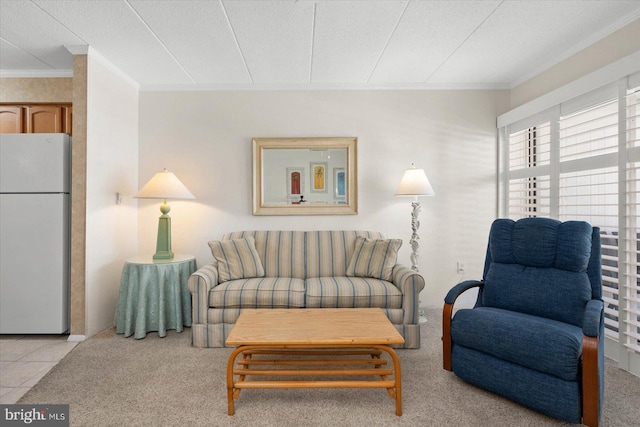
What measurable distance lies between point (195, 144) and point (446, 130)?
2799mm

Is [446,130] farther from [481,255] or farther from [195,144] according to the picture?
[195,144]

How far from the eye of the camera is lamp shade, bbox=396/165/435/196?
3.23 metres

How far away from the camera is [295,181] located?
3.68 metres

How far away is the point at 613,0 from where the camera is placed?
2180 millimetres

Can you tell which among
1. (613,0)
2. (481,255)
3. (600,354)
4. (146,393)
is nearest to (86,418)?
(146,393)

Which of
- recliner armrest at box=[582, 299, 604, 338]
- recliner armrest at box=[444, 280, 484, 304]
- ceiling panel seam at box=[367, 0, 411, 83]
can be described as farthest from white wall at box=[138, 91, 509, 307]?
recliner armrest at box=[582, 299, 604, 338]

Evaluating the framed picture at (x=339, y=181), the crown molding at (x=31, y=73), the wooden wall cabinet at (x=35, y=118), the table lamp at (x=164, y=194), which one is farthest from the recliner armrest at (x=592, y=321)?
the crown molding at (x=31, y=73)

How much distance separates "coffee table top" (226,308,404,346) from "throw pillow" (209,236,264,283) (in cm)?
74

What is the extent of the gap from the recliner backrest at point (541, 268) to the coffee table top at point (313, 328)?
892 millimetres

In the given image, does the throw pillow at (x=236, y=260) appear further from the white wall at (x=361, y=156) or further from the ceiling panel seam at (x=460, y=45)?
the ceiling panel seam at (x=460, y=45)

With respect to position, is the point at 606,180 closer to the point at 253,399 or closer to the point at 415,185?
the point at 415,185

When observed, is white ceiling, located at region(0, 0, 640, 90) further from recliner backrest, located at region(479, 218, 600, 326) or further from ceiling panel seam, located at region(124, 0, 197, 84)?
recliner backrest, located at region(479, 218, 600, 326)

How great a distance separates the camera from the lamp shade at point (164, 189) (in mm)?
3129

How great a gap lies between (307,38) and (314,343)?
90.3 inches
